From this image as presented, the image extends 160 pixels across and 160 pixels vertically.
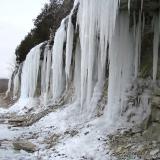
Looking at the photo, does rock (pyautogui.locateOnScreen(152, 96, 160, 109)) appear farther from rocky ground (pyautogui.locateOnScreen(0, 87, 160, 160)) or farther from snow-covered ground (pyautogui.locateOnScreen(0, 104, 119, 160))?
snow-covered ground (pyautogui.locateOnScreen(0, 104, 119, 160))

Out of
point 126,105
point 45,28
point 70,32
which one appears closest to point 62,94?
point 70,32

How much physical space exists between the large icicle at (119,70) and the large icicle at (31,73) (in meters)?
11.9

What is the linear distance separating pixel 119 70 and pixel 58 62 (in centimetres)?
636

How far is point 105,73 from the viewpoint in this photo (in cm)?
1492

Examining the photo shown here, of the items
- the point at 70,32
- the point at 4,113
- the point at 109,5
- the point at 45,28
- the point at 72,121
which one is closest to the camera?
the point at 109,5

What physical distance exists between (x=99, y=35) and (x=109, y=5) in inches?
52.3

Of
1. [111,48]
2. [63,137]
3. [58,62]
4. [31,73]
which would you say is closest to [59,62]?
[58,62]

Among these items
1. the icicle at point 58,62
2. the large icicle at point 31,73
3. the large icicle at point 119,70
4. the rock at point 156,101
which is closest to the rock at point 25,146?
the large icicle at point 119,70

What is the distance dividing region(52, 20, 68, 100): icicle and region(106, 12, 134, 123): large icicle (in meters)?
5.75

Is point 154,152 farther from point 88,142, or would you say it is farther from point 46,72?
point 46,72

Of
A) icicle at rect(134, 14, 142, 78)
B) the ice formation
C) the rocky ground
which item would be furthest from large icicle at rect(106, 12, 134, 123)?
the rocky ground

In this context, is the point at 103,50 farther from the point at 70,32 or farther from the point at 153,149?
the point at 70,32

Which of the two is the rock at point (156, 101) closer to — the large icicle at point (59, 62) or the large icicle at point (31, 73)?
the large icicle at point (59, 62)

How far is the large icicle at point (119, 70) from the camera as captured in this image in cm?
1178
